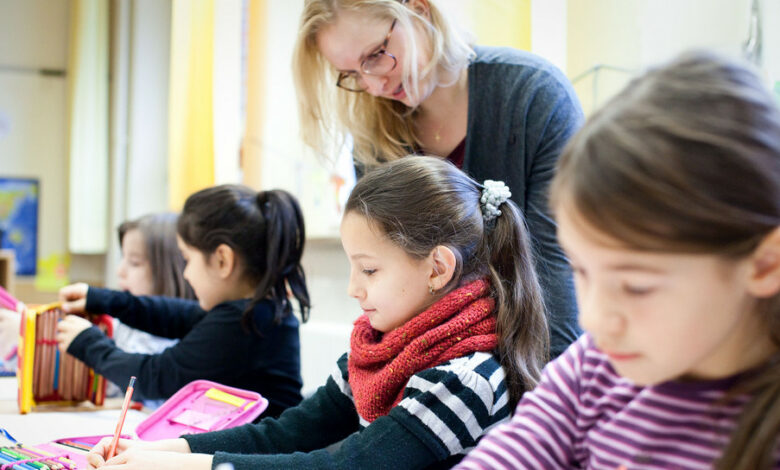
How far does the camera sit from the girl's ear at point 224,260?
Answer: 1.73 m

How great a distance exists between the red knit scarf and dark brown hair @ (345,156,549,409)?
0.03 m

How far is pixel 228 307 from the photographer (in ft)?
5.37

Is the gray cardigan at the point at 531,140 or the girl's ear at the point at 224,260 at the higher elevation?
the gray cardigan at the point at 531,140

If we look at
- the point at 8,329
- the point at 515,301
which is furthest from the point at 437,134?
the point at 8,329

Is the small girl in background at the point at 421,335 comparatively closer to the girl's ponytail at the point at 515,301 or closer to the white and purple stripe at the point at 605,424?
the girl's ponytail at the point at 515,301

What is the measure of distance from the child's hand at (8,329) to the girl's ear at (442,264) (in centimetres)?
115

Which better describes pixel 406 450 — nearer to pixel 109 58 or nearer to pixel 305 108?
pixel 305 108

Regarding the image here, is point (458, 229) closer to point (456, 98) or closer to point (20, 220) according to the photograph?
point (456, 98)

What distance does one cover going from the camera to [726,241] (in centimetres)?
51

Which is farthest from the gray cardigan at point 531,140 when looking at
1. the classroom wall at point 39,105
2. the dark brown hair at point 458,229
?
the classroom wall at point 39,105

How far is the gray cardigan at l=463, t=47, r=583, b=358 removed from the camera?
4.04ft

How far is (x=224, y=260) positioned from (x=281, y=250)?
5.1 inches

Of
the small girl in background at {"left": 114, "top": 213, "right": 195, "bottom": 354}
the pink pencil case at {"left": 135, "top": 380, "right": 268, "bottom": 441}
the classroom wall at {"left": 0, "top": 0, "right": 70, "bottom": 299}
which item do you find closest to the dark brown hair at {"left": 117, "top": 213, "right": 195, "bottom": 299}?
the small girl in background at {"left": 114, "top": 213, "right": 195, "bottom": 354}

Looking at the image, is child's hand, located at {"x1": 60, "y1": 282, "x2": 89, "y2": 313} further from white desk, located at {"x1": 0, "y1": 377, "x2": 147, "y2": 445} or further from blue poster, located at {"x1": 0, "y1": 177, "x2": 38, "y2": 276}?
blue poster, located at {"x1": 0, "y1": 177, "x2": 38, "y2": 276}
